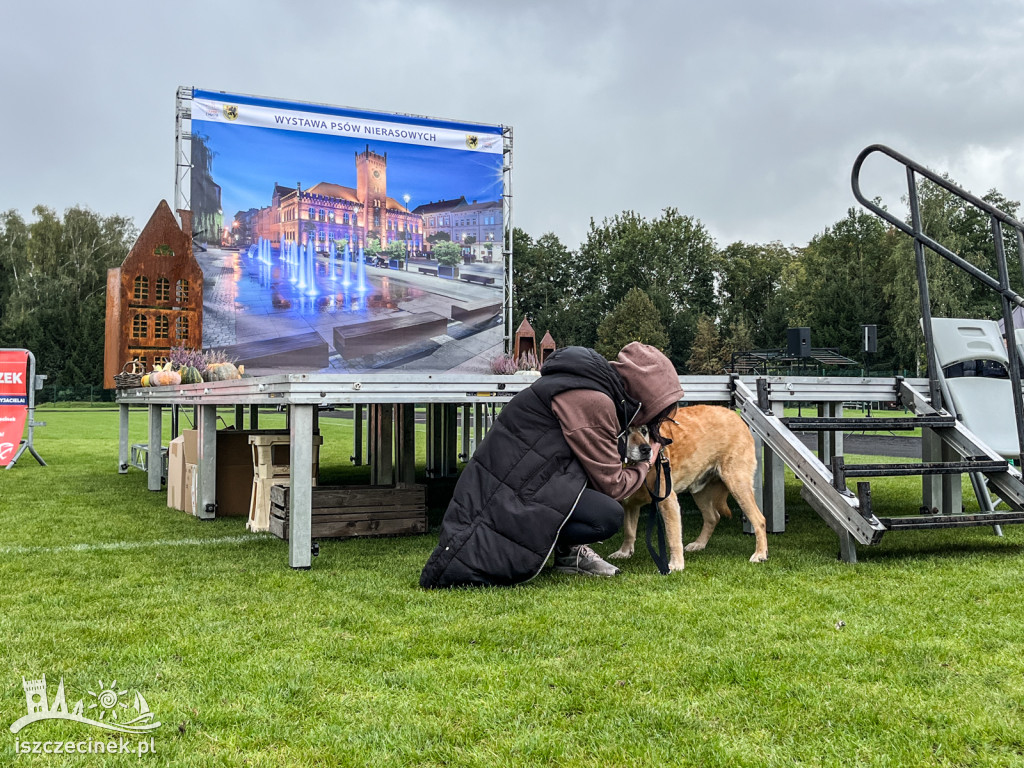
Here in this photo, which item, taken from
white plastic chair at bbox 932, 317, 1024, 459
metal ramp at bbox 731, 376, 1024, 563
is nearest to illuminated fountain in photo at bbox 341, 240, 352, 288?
metal ramp at bbox 731, 376, 1024, 563

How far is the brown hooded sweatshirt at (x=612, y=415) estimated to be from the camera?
13.3 feet

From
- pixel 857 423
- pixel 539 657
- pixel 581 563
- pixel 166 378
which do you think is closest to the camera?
pixel 539 657

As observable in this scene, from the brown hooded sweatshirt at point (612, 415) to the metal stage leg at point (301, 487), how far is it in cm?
149

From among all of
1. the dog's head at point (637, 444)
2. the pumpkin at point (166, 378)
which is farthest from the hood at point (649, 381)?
the pumpkin at point (166, 378)

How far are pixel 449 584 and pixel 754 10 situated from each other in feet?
51.1

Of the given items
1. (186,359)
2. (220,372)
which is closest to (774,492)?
(220,372)

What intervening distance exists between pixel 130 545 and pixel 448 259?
10337 millimetres

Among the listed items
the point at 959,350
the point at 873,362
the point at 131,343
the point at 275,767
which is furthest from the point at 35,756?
the point at 873,362

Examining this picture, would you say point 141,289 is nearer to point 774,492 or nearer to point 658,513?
point 774,492

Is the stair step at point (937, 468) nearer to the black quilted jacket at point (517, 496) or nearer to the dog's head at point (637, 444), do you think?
the dog's head at point (637, 444)

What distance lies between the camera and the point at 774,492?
600 cm

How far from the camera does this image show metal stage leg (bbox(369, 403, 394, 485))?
7.93 metres

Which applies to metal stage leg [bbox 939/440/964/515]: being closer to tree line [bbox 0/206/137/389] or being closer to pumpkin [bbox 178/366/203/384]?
pumpkin [bbox 178/366/203/384]

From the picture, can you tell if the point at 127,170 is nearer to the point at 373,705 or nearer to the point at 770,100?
the point at 770,100
